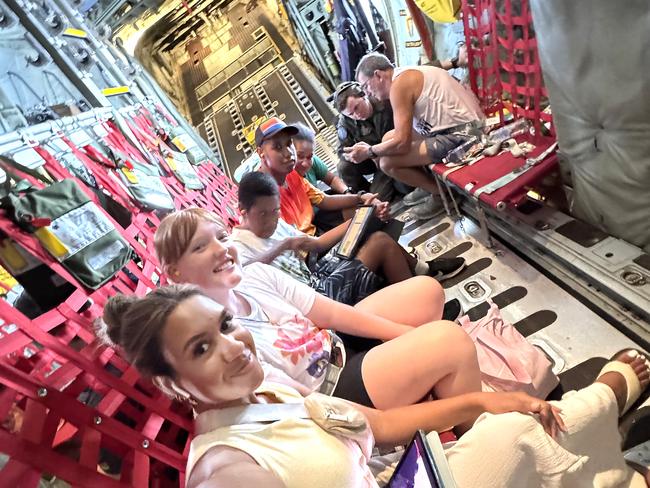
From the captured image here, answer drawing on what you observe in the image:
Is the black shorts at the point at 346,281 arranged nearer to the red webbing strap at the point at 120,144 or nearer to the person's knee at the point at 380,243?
the person's knee at the point at 380,243

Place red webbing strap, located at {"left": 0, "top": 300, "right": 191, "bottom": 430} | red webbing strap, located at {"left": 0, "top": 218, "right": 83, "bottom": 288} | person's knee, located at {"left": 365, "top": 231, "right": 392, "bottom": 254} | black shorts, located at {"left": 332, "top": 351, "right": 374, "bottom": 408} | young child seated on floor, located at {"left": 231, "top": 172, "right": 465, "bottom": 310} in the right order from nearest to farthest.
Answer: red webbing strap, located at {"left": 0, "top": 300, "right": 191, "bottom": 430} < black shorts, located at {"left": 332, "top": 351, "right": 374, "bottom": 408} < red webbing strap, located at {"left": 0, "top": 218, "right": 83, "bottom": 288} < young child seated on floor, located at {"left": 231, "top": 172, "right": 465, "bottom": 310} < person's knee, located at {"left": 365, "top": 231, "right": 392, "bottom": 254}

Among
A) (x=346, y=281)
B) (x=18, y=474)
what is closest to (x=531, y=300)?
(x=346, y=281)

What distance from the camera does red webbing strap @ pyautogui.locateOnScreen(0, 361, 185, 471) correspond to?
1.27 metres

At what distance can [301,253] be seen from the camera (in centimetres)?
272

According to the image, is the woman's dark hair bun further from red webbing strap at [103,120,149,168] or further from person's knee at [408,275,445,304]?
red webbing strap at [103,120,149,168]

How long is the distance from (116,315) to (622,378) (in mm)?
1552

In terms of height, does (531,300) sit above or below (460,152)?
below

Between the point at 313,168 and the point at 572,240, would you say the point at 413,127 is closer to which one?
the point at 313,168

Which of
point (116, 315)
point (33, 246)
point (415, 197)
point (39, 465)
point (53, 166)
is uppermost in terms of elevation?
point (53, 166)

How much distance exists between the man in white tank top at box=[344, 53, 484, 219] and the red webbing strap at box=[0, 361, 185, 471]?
2448 mm

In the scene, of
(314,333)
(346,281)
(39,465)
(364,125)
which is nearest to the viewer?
(39,465)

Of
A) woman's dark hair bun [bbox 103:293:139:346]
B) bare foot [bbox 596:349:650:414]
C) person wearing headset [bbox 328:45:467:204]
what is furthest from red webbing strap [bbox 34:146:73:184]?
bare foot [bbox 596:349:650:414]

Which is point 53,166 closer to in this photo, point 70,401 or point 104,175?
point 104,175

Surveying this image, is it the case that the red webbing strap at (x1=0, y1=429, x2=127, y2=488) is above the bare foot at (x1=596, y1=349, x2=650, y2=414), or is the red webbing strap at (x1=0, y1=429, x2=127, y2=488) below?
above
